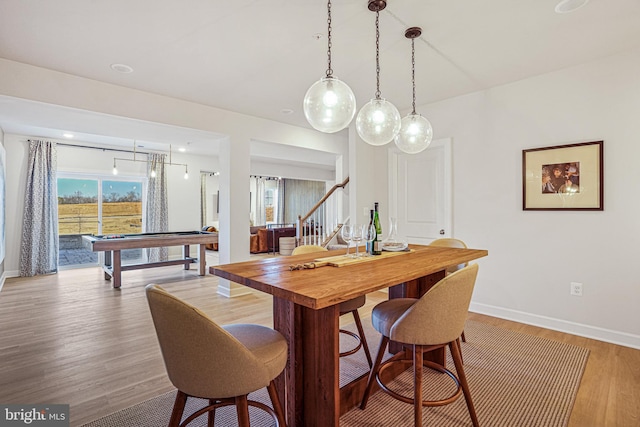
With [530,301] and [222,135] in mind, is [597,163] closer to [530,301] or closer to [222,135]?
[530,301]

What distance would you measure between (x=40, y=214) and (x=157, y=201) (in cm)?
204

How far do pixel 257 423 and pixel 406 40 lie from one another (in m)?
2.85

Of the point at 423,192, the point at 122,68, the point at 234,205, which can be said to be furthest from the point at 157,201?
the point at 423,192

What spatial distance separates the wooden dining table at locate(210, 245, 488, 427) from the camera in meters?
1.30

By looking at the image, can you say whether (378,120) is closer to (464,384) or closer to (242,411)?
(464,384)

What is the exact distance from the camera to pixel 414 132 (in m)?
2.60

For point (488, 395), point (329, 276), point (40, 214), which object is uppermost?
point (40, 214)

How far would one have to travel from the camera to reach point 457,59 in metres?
2.85

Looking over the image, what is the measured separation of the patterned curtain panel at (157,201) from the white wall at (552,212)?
6097 mm

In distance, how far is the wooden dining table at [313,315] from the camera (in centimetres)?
130

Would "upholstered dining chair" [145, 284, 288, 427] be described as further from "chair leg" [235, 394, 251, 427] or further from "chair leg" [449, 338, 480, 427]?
"chair leg" [449, 338, 480, 427]

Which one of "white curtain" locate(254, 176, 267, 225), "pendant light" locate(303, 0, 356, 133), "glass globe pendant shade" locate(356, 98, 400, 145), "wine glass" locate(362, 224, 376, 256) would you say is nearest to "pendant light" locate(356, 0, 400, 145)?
"glass globe pendant shade" locate(356, 98, 400, 145)

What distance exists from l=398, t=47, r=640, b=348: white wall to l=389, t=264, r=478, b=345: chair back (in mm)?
2208

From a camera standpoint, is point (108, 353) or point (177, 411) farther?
point (108, 353)
